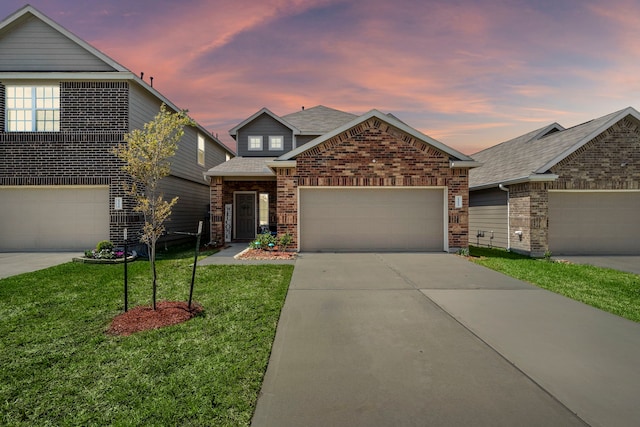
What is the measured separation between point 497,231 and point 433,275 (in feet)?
25.5

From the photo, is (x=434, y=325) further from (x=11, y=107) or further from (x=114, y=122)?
(x=11, y=107)

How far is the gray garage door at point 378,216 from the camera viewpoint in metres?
12.5

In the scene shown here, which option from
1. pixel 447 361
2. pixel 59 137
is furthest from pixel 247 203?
pixel 447 361

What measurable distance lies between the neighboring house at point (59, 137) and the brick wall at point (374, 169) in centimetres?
619

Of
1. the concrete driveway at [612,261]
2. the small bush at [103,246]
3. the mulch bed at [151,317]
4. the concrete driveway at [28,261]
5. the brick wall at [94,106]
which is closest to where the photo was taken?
the mulch bed at [151,317]

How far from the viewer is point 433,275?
27.8ft

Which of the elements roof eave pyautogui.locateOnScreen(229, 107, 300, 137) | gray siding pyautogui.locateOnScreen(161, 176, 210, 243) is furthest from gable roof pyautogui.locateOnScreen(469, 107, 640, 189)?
gray siding pyautogui.locateOnScreen(161, 176, 210, 243)

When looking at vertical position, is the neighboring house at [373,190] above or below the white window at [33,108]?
below

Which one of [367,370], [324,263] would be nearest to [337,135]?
[324,263]

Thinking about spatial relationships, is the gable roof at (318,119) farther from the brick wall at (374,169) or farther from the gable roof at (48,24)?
the gable roof at (48,24)

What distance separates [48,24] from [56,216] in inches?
290

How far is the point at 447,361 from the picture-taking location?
3.80 meters

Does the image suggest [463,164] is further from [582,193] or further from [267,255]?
[267,255]

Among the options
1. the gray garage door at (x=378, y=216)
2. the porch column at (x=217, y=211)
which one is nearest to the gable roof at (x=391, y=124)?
the gray garage door at (x=378, y=216)
